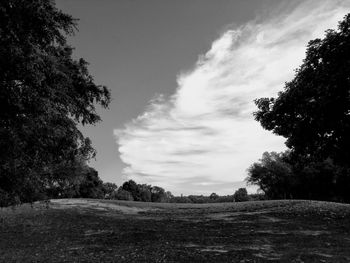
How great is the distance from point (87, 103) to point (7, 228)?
10913 mm

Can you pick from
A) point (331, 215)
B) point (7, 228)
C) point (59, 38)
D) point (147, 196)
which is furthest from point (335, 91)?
point (147, 196)

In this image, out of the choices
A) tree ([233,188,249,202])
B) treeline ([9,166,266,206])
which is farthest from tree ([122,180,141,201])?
tree ([233,188,249,202])

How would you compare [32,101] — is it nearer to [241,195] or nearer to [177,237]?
[177,237]

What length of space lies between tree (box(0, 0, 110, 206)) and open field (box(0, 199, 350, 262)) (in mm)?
3910

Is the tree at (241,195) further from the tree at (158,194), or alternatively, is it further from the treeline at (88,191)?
the tree at (158,194)

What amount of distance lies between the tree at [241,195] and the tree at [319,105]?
226ft

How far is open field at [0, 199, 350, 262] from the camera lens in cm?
1536

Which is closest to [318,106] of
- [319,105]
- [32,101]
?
[319,105]

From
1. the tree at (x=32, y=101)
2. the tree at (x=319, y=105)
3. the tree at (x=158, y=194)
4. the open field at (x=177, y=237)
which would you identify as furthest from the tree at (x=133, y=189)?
the tree at (x=32, y=101)

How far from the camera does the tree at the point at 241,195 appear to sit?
325ft

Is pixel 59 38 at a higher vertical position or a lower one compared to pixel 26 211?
higher

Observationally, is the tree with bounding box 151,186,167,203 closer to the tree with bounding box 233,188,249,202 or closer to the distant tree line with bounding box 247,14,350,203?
the tree with bounding box 233,188,249,202

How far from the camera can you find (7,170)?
1580 centimetres

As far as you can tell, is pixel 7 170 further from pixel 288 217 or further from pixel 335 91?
pixel 335 91
